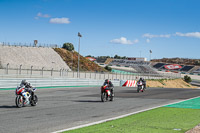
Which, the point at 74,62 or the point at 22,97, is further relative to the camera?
the point at 74,62

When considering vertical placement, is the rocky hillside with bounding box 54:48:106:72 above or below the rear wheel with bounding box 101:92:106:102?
above

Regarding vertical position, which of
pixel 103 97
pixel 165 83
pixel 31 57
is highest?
pixel 31 57

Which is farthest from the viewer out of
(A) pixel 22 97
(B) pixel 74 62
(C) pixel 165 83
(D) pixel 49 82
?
(B) pixel 74 62

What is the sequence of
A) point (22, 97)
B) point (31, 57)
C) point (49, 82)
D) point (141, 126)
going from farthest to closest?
point (31, 57) < point (49, 82) < point (22, 97) < point (141, 126)

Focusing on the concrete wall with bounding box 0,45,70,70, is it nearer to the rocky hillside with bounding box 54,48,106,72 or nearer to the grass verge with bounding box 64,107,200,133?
the rocky hillside with bounding box 54,48,106,72

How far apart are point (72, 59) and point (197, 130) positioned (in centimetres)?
9460

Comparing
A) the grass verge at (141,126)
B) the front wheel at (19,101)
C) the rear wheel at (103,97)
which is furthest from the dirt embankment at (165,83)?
the grass verge at (141,126)

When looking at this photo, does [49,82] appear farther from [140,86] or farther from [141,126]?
[141,126]


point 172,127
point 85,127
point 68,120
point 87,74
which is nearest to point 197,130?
point 172,127

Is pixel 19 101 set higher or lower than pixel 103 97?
higher

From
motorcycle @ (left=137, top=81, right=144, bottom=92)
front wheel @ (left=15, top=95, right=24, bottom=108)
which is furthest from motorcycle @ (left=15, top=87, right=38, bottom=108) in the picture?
motorcycle @ (left=137, top=81, right=144, bottom=92)

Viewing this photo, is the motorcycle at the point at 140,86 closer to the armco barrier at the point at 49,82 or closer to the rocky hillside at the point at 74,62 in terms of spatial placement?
the armco barrier at the point at 49,82

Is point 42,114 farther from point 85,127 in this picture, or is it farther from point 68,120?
point 85,127

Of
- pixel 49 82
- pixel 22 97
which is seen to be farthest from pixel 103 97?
pixel 49 82
